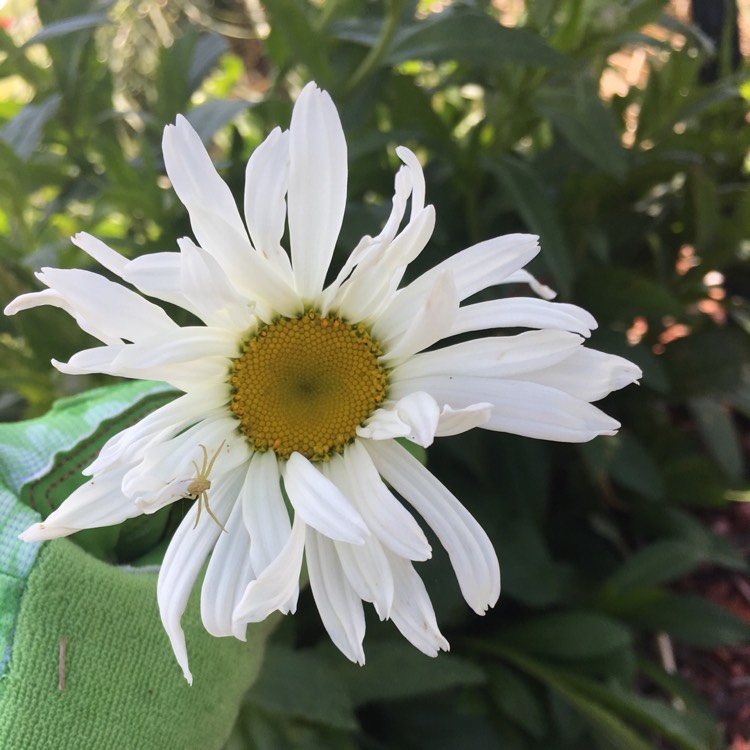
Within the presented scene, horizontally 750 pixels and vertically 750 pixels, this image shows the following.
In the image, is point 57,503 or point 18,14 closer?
point 57,503

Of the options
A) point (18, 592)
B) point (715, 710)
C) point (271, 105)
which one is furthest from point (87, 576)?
point (715, 710)

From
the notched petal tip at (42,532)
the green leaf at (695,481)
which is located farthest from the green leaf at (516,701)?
the notched petal tip at (42,532)

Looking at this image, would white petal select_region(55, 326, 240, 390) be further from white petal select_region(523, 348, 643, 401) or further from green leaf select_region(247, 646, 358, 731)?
green leaf select_region(247, 646, 358, 731)

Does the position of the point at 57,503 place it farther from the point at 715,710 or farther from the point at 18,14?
the point at 18,14

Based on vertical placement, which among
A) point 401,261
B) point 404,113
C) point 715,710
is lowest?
point 715,710

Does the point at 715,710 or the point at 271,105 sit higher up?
the point at 271,105

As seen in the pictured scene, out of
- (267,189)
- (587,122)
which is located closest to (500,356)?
(267,189)
